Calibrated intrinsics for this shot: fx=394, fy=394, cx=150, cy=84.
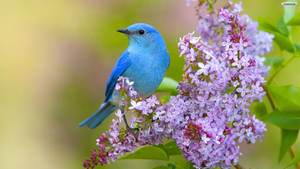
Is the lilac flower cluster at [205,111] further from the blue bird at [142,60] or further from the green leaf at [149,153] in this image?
the blue bird at [142,60]

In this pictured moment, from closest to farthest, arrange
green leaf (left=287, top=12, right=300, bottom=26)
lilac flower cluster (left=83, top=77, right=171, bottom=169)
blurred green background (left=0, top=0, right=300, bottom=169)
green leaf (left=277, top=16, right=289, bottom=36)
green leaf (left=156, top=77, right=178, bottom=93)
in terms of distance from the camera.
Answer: lilac flower cluster (left=83, top=77, right=171, bottom=169), green leaf (left=287, top=12, right=300, bottom=26), green leaf (left=156, top=77, right=178, bottom=93), green leaf (left=277, top=16, right=289, bottom=36), blurred green background (left=0, top=0, right=300, bottom=169)

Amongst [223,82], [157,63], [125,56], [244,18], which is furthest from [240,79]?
[125,56]

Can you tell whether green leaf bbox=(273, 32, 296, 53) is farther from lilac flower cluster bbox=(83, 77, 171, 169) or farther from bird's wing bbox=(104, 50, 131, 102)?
bird's wing bbox=(104, 50, 131, 102)

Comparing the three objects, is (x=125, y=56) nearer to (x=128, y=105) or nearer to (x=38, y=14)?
(x=128, y=105)

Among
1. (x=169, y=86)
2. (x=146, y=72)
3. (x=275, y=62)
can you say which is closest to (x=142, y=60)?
(x=146, y=72)

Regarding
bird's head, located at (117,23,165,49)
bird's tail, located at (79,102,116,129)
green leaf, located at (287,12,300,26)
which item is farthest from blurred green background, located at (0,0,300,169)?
green leaf, located at (287,12,300,26)

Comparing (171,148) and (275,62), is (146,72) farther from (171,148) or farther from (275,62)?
(171,148)
